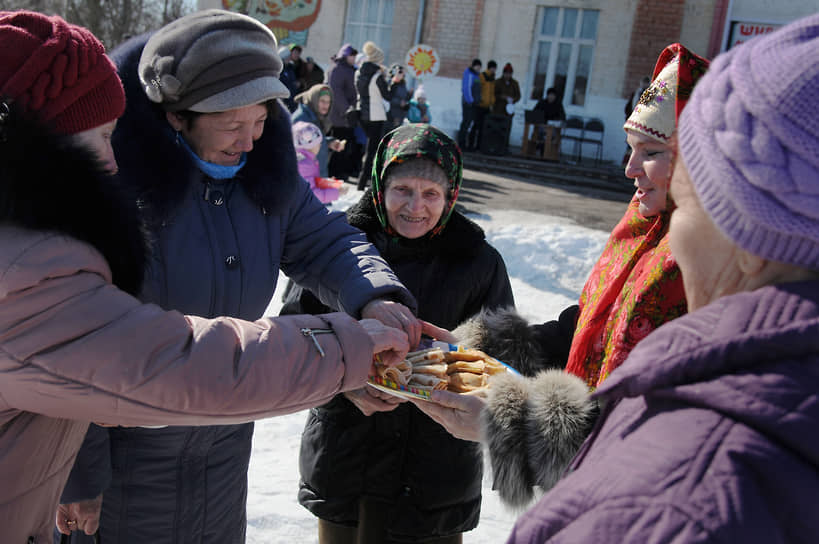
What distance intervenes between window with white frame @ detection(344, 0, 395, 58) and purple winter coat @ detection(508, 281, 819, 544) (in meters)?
19.6

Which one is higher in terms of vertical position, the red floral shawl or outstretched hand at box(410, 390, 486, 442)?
the red floral shawl

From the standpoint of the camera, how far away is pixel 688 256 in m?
0.99

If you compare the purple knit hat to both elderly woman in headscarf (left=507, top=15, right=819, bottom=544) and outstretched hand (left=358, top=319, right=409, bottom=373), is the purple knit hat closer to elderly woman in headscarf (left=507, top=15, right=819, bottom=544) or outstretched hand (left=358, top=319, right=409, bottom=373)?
elderly woman in headscarf (left=507, top=15, right=819, bottom=544)

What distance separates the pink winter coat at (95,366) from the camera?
1.23 m

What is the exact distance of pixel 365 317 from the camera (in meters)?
2.01

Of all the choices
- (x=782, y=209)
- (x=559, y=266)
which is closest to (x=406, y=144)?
(x=782, y=209)

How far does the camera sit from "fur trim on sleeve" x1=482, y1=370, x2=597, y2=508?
1397 millimetres

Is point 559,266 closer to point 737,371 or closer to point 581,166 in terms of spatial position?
point 737,371

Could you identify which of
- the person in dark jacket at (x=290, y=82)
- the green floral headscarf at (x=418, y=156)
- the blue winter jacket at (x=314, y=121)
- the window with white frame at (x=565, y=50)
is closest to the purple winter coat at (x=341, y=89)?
the person in dark jacket at (x=290, y=82)

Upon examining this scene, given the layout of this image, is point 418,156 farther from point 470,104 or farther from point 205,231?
point 470,104

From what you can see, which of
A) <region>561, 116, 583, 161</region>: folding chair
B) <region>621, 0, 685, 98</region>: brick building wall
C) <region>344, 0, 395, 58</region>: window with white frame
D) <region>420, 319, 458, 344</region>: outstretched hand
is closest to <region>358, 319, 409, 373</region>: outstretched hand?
<region>420, 319, 458, 344</region>: outstretched hand

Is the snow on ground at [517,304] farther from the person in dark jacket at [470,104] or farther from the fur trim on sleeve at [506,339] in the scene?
the person in dark jacket at [470,104]

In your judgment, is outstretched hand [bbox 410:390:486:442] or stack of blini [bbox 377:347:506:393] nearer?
outstretched hand [bbox 410:390:486:442]

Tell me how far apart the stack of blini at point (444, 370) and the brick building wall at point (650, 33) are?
15658mm
